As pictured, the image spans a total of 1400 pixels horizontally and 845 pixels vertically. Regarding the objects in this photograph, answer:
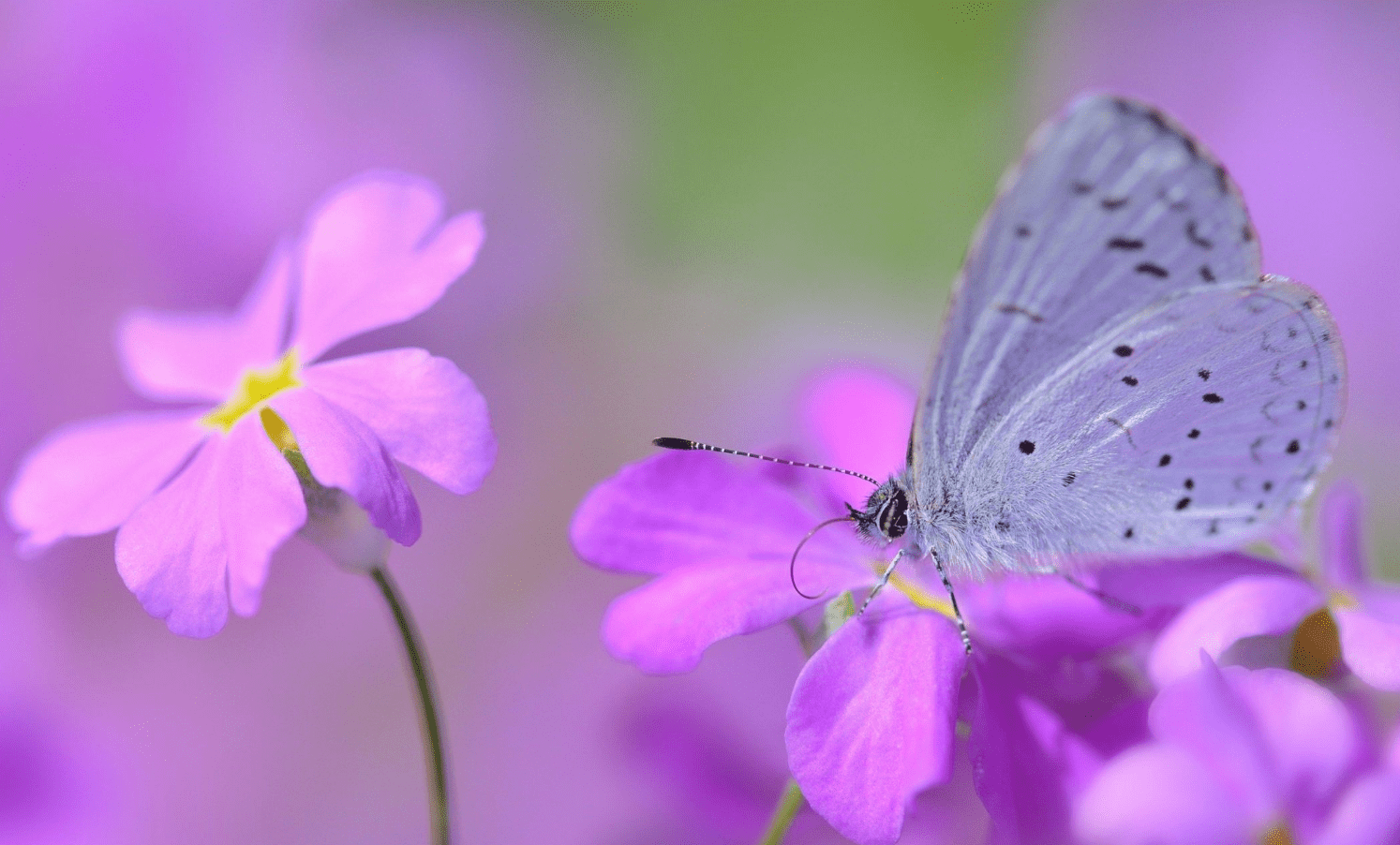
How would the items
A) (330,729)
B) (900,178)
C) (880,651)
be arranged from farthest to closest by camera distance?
(900,178) < (330,729) < (880,651)

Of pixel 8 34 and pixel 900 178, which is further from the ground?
pixel 8 34

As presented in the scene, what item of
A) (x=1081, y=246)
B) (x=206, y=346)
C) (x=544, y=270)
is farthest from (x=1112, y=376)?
(x=544, y=270)

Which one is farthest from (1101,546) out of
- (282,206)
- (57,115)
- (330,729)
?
(57,115)

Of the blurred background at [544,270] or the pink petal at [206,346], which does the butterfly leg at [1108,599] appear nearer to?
the blurred background at [544,270]

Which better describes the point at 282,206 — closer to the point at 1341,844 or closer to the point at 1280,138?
the point at 1341,844

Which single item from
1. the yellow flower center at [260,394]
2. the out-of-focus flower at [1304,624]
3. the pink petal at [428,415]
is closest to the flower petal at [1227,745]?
the out-of-focus flower at [1304,624]

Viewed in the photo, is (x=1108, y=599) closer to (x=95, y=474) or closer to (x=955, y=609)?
(x=955, y=609)

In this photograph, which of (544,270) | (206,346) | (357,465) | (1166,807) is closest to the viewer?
(1166,807)

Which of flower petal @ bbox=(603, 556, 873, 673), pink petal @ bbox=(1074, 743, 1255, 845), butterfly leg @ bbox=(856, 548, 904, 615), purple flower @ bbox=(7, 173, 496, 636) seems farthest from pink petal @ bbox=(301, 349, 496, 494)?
pink petal @ bbox=(1074, 743, 1255, 845)
